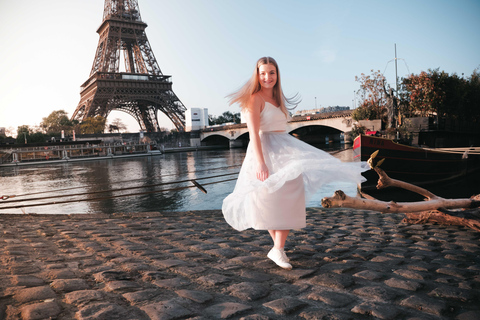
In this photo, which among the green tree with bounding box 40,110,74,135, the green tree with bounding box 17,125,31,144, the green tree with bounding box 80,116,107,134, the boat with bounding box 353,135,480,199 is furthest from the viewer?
the green tree with bounding box 40,110,74,135

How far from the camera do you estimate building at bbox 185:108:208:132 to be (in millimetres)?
72688

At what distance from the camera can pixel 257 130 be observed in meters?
2.65

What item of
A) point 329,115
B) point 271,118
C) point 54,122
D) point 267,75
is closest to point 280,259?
point 271,118

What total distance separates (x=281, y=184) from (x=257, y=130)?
497 millimetres

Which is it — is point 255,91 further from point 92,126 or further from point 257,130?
point 92,126

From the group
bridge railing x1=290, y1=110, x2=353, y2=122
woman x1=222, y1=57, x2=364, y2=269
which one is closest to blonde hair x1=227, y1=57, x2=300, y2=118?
woman x1=222, y1=57, x2=364, y2=269

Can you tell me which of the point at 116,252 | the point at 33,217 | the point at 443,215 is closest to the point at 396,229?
the point at 443,215

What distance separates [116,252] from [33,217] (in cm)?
360

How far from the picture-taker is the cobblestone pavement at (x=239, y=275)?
6.08 ft

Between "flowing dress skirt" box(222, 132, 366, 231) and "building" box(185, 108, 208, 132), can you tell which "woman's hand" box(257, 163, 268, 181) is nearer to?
"flowing dress skirt" box(222, 132, 366, 231)

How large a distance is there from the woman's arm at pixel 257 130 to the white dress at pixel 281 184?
60mm

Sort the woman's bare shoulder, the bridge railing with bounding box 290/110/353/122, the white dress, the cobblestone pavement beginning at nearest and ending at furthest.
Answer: the cobblestone pavement, the white dress, the woman's bare shoulder, the bridge railing with bounding box 290/110/353/122

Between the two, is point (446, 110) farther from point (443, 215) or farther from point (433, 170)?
point (443, 215)

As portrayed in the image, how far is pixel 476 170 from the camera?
536 inches
